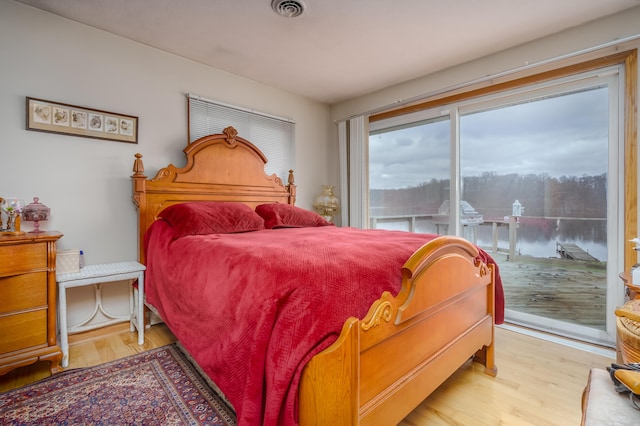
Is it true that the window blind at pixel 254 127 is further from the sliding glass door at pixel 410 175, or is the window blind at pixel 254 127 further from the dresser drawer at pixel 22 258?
the dresser drawer at pixel 22 258

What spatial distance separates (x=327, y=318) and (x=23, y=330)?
6.35 ft

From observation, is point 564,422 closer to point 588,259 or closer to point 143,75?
point 588,259

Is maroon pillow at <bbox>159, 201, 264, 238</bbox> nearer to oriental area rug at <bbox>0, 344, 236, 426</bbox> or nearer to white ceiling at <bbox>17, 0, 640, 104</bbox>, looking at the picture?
oriental area rug at <bbox>0, 344, 236, 426</bbox>

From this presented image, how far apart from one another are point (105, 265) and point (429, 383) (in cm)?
248

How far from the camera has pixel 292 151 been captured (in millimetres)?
3863

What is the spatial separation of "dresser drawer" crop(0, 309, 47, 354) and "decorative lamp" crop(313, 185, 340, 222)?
284 cm

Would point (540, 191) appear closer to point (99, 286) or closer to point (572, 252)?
point (572, 252)

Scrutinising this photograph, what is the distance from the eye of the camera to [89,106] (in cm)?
241

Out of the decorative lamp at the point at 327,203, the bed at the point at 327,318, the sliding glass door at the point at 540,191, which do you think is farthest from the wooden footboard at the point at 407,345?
the decorative lamp at the point at 327,203

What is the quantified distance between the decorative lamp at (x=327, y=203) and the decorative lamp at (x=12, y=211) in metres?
2.83

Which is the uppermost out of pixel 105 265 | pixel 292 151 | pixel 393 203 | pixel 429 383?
pixel 292 151

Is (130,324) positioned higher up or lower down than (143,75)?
lower down

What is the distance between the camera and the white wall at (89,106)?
83.9 inches

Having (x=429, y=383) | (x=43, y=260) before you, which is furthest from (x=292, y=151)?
(x=429, y=383)
